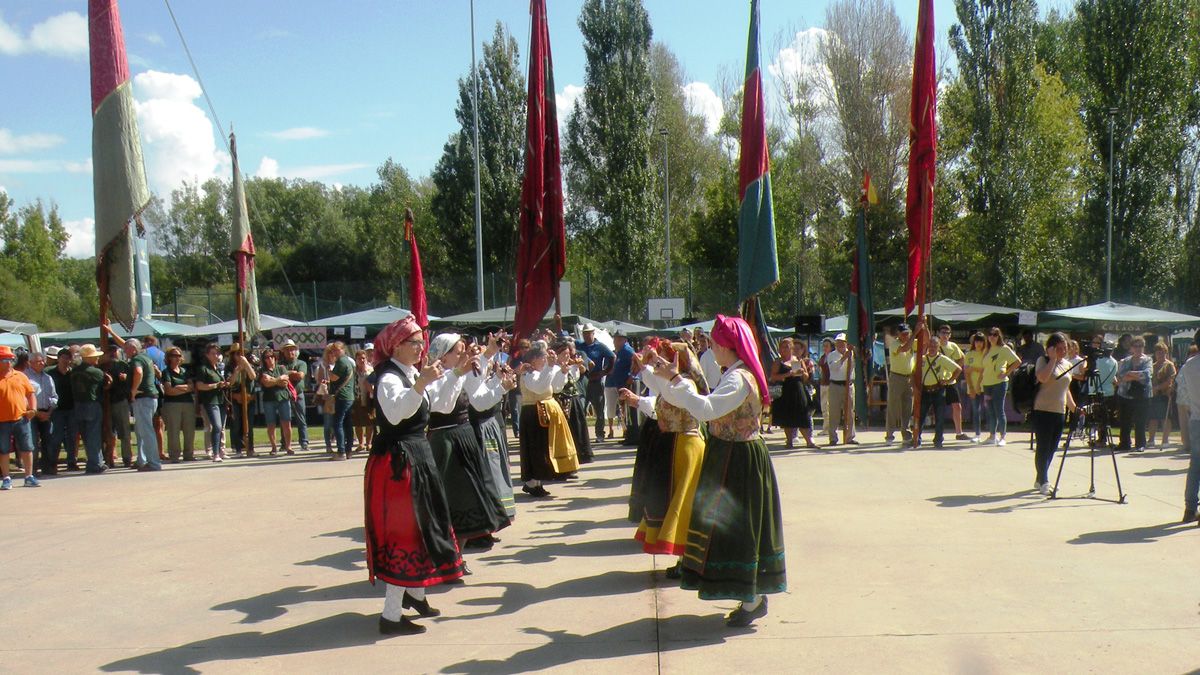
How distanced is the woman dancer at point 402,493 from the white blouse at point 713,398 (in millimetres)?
1354

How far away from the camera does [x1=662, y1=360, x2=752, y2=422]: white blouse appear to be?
17.4 ft

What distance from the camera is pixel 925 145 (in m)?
12.9

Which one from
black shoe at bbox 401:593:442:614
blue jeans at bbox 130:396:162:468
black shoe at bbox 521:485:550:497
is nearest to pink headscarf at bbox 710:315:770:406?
black shoe at bbox 401:593:442:614

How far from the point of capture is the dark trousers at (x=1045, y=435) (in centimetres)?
952

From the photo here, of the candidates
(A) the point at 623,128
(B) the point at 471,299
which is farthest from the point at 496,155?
(B) the point at 471,299

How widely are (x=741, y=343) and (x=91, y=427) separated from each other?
1142cm

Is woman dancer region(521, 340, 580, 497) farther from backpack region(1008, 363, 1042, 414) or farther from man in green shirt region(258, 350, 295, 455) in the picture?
man in green shirt region(258, 350, 295, 455)

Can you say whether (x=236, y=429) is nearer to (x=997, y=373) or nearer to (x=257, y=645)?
(x=257, y=645)

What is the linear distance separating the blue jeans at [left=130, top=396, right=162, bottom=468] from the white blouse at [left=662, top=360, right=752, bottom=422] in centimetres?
1075

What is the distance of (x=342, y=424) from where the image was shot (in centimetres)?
1517

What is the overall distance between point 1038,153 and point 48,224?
57.4 m

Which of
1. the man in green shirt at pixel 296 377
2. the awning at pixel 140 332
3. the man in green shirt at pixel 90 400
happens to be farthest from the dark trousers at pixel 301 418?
the awning at pixel 140 332

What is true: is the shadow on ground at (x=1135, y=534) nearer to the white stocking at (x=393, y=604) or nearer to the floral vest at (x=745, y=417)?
the floral vest at (x=745, y=417)

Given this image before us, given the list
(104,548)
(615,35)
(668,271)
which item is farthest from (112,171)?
(615,35)
